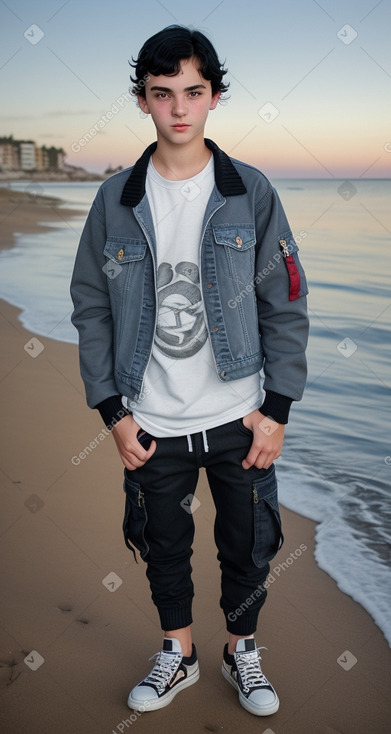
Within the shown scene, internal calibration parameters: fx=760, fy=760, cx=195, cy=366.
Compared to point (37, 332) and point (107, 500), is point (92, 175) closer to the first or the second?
point (37, 332)

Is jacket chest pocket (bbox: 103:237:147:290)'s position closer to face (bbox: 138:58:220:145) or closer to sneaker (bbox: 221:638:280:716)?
face (bbox: 138:58:220:145)

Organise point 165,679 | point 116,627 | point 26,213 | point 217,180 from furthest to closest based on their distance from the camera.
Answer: point 26,213, point 116,627, point 165,679, point 217,180

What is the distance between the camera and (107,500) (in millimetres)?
3395

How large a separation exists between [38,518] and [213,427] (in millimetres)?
1408

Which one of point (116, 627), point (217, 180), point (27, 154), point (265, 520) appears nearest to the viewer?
point (217, 180)

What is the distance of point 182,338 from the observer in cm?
208

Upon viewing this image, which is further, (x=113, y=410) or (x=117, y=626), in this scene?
(x=117, y=626)

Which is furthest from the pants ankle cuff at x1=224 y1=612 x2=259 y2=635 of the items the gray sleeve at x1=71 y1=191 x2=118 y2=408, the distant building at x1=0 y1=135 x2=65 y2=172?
the distant building at x1=0 y1=135 x2=65 y2=172

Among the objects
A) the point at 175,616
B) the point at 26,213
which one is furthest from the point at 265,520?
the point at 26,213

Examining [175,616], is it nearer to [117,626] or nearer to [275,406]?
[117,626]

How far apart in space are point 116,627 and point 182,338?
1115 mm

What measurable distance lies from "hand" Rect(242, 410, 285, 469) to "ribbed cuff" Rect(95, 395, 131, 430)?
347 millimetres

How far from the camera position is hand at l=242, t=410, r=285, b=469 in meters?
2.06

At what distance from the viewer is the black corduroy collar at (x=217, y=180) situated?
2.03m
